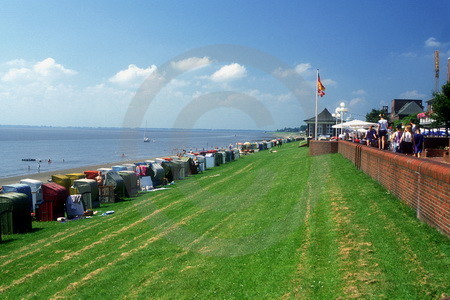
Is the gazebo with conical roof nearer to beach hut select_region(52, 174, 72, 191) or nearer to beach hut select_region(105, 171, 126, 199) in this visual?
beach hut select_region(105, 171, 126, 199)

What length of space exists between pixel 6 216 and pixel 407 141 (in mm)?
15341

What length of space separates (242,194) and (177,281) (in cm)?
965

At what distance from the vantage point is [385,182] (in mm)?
10703

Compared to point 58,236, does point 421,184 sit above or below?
above

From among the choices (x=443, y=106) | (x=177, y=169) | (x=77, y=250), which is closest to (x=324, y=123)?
(x=443, y=106)

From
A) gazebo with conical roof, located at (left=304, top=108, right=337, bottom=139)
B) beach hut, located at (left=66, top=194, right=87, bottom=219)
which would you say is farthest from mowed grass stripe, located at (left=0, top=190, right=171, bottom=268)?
gazebo with conical roof, located at (left=304, top=108, right=337, bottom=139)

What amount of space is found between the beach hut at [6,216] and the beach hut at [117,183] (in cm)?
793

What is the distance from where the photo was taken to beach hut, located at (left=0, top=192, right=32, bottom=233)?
1428 cm

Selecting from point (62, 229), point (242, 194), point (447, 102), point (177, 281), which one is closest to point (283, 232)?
point (177, 281)

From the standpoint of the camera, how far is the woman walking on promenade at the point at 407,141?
561 inches

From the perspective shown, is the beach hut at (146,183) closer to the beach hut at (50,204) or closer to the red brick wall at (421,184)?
the beach hut at (50,204)

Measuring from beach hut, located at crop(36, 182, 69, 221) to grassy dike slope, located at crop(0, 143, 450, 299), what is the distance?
7.12 ft

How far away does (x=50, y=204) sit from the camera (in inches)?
670

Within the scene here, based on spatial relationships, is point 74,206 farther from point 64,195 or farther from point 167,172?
point 167,172
